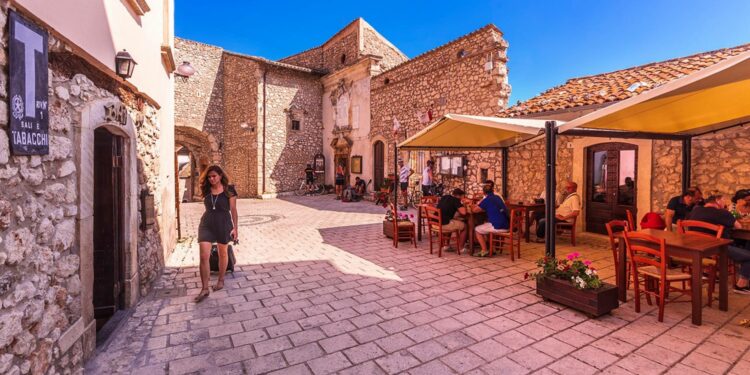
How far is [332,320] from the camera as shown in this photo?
344cm

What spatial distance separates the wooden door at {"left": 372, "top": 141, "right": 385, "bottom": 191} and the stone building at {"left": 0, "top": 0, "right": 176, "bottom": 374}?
10.2 meters

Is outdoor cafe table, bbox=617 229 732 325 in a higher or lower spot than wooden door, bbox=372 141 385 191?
lower

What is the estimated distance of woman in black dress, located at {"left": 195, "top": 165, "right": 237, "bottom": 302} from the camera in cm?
408

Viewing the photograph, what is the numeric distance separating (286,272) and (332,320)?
1761 mm

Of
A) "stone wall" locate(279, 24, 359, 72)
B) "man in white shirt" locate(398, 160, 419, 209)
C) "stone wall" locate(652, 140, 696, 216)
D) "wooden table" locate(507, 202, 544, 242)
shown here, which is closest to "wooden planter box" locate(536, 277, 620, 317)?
"wooden table" locate(507, 202, 544, 242)

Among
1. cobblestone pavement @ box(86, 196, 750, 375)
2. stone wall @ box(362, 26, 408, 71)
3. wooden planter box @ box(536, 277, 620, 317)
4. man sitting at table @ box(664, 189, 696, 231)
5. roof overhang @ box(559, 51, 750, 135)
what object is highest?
stone wall @ box(362, 26, 408, 71)

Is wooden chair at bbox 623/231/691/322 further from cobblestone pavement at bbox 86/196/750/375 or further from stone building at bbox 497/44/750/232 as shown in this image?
stone building at bbox 497/44/750/232

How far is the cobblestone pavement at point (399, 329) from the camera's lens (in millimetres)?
2668

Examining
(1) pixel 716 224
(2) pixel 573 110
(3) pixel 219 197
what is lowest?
(1) pixel 716 224

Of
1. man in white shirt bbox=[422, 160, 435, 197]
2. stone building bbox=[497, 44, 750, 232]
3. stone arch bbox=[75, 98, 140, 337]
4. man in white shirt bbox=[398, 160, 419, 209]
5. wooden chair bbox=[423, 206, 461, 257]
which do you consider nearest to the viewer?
stone arch bbox=[75, 98, 140, 337]

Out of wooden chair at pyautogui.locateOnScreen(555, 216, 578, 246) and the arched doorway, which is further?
wooden chair at pyautogui.locateOnScreen(555, 216, 578, 246)

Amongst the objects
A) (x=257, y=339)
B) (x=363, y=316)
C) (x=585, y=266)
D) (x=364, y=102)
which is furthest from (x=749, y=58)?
(x=364, y=102)

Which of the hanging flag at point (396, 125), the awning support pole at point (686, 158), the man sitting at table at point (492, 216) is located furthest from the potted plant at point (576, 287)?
the hanging flag at point (396, 125)

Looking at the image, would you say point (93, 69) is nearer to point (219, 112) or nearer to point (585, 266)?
point (585, 266)
